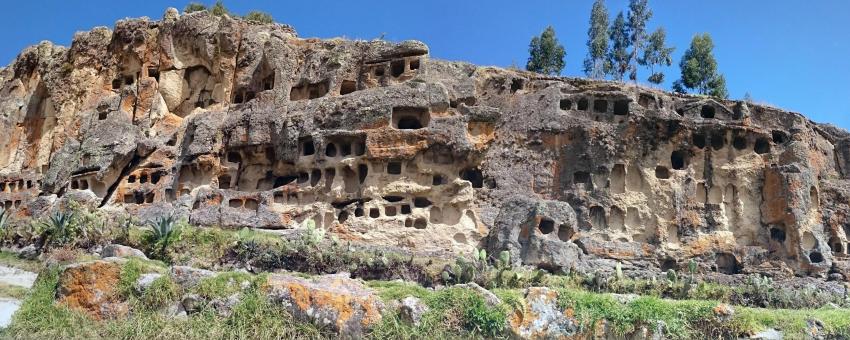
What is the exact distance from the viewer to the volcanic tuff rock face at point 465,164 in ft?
90.2

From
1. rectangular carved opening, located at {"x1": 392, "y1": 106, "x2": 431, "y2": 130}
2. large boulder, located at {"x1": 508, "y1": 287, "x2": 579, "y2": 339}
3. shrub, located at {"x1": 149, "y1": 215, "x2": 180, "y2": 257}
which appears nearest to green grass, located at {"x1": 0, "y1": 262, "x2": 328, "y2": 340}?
large boulder, located at {"x1": 508, "y1": 287, "x2": 579, "y2": 339}

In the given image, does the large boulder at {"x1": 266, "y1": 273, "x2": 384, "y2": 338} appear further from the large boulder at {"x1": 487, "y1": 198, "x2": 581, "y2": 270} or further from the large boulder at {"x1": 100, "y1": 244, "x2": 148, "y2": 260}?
the large boulder at {"x1": 487, "y1": 198, "x2": 581, "y2": 270}

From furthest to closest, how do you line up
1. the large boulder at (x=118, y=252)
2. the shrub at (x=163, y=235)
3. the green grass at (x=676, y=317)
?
the shrub at (x=163, y=235)
the large boulder at (x=118, y=252)
the green grass at (x=676, y=317)

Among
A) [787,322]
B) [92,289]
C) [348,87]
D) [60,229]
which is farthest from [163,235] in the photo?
[787,322]

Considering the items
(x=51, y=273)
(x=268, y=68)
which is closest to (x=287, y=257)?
(x=51, y=273)

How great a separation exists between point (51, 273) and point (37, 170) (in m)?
22.3

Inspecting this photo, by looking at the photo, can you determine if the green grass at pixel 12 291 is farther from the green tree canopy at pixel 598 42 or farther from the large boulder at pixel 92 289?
the green tree canopy at pixel 598 42

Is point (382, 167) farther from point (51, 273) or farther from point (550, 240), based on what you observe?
point (51, 273)

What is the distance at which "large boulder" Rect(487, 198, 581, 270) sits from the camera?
23.9 meters

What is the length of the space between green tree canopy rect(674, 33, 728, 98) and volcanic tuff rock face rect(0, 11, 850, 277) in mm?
10140

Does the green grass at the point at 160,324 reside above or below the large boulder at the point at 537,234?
below

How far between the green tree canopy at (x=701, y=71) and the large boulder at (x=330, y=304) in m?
33.3

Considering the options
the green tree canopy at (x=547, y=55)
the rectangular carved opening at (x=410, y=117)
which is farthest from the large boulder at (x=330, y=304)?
the green tree canopy at (x=547, y=55)

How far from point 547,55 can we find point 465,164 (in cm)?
1803
